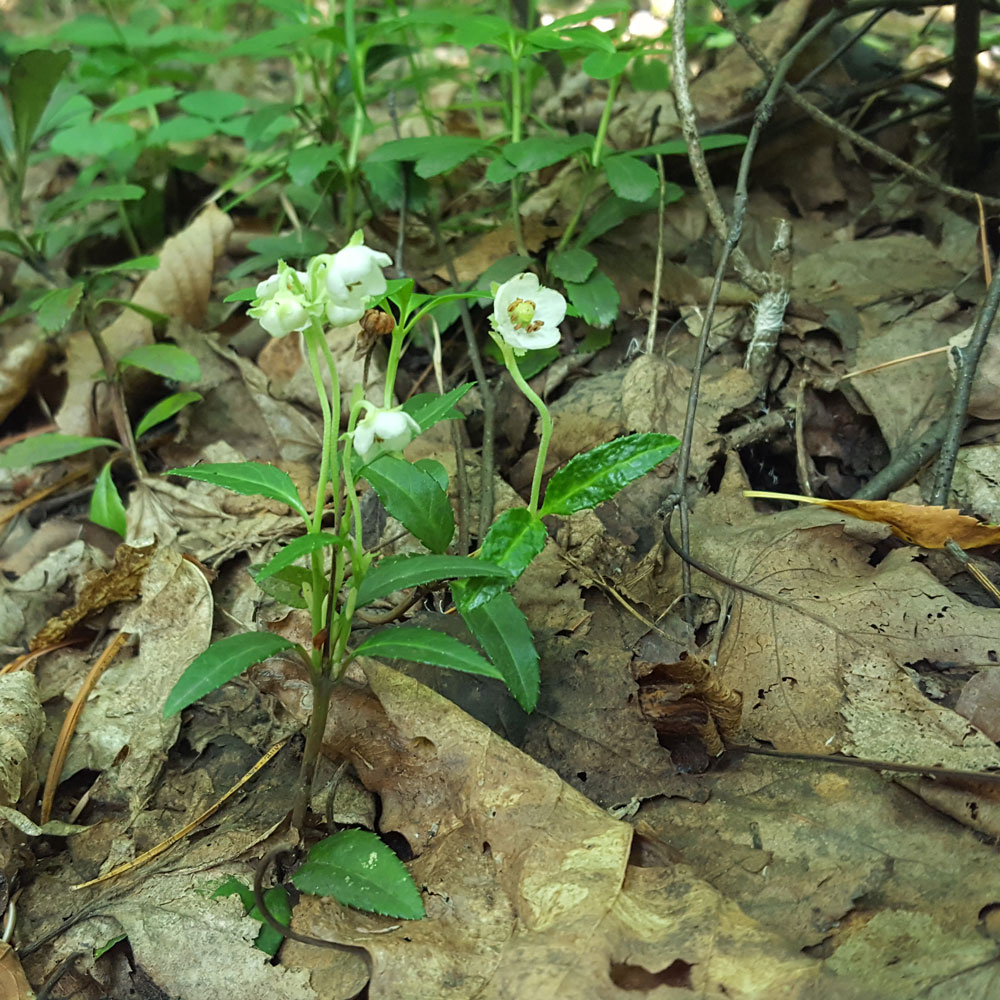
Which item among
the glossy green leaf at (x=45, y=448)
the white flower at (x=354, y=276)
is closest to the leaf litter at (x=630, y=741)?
the glossy green leaf at (x=45, y=448)

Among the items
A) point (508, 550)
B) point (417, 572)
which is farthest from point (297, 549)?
point (508, 550)

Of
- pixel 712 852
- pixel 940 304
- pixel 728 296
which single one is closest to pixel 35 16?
pixel 728 296

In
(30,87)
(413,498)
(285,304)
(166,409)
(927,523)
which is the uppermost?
(30,87)

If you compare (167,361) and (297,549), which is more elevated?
(297,549)

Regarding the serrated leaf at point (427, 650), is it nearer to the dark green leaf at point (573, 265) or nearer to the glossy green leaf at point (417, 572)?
the glossy green leaf at point (417, 572)

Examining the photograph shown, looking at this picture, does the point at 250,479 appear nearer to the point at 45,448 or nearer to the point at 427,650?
the point at 427,650

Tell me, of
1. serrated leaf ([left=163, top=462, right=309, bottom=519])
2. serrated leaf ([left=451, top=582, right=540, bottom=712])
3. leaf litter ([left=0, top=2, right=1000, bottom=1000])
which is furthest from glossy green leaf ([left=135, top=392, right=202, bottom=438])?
serrated leaf ([left=451, top=582, right=540, bottom=712])
